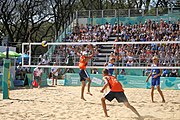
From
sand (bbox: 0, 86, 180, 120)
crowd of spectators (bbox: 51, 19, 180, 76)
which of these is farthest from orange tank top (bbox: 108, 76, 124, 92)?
crowd of spectators (bbox: 51, 19, 180, 76)

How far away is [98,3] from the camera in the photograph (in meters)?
33.9

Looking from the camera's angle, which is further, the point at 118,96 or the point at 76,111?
the point at 76,111

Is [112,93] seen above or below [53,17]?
below

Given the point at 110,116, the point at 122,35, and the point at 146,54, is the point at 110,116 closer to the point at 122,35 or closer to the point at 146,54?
the point at 146,54

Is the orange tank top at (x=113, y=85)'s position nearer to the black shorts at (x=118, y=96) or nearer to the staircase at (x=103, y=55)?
the black shorts at (x=118, y=96)

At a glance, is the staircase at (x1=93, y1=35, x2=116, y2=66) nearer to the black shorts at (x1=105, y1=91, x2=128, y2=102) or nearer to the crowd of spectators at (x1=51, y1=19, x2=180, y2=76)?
the crowd of spectators at (x1=51, y1=19, x2=180, y2=76)

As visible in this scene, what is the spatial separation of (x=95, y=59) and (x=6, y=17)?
15.9 m

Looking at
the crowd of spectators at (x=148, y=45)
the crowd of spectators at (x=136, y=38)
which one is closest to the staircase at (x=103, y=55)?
the crowd of spectators at (x=136, y=38)

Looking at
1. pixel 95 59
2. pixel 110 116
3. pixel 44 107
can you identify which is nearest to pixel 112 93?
pixel 110 116

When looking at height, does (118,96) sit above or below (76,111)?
above

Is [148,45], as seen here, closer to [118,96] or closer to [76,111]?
[76,111]

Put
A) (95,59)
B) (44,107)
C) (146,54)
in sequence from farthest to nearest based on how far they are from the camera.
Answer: (95,59), (146,54), (44,107)

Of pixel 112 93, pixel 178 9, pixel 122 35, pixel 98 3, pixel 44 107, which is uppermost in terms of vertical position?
pixel 98 3

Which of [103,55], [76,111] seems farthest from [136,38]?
[76,111]
